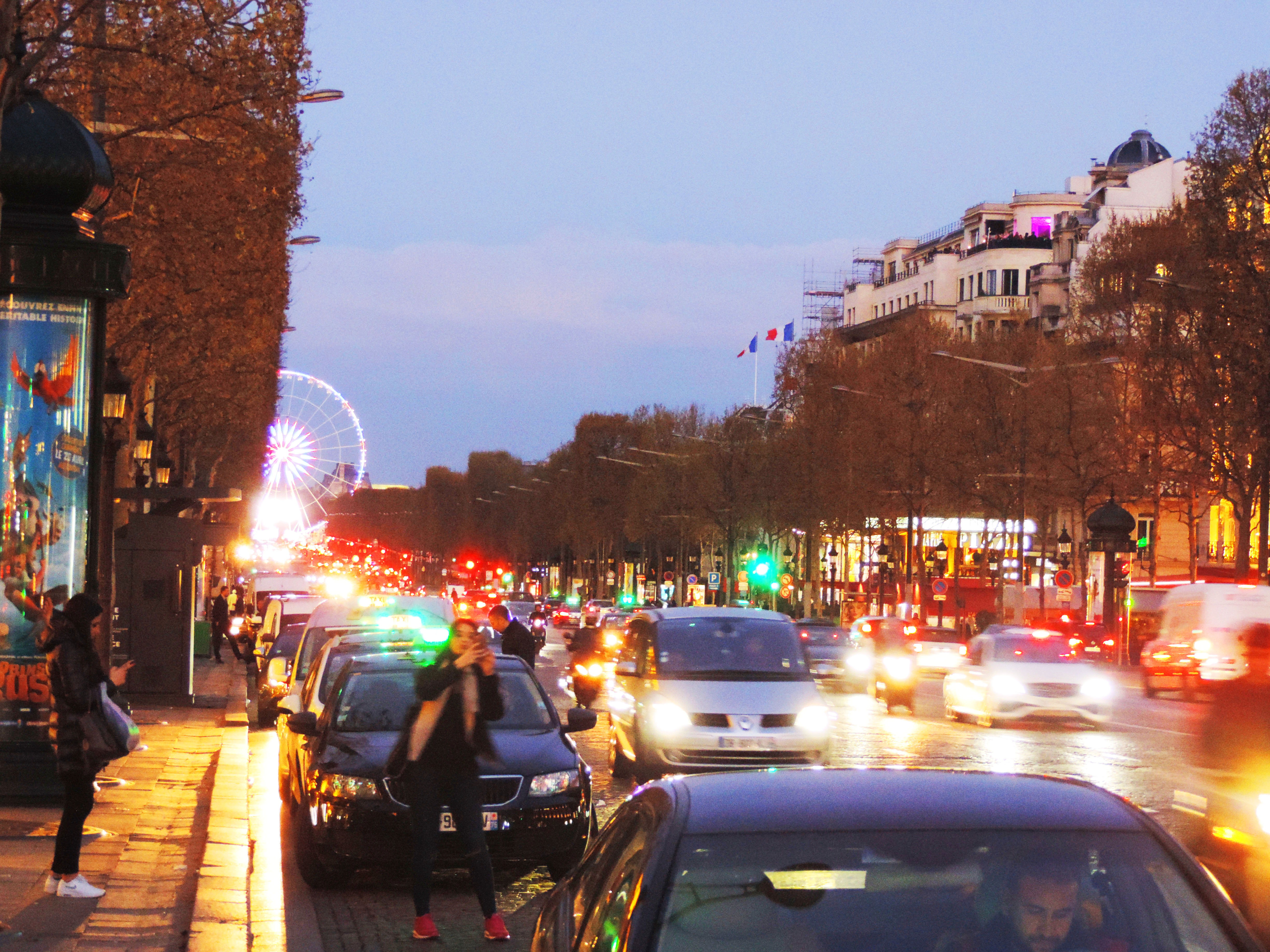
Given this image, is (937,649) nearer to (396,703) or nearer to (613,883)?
(396,703)

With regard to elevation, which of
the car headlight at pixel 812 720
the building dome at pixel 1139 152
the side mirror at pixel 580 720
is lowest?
the car headlight at pixel 812 720

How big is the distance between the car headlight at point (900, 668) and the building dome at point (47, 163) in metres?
21.5

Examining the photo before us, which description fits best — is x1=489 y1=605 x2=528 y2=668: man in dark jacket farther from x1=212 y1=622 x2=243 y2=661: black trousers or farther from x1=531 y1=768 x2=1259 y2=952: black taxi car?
x1=212 y1=622 x2=243 y2=661: black trousers

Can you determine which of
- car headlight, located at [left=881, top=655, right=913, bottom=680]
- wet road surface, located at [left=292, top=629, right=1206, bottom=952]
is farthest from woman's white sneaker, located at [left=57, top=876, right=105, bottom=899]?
car headlight, located at [left=881, top=655, right=913, bottom=680]

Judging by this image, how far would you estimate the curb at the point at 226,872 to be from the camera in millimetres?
9922

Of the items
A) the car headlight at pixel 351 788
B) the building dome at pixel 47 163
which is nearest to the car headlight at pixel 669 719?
the car headlight at pixel 351 788

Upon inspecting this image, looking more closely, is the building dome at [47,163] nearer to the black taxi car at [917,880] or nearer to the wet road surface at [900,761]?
the wet road surface at [900,761]

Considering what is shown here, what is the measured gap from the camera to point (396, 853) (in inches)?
476

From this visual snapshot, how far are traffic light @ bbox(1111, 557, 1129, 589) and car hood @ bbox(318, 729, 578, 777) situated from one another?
5097cm

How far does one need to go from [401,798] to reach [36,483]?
477cm

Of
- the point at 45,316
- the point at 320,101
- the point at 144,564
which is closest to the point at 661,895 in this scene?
the point at 45,316

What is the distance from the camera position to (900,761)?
23062 millimetres

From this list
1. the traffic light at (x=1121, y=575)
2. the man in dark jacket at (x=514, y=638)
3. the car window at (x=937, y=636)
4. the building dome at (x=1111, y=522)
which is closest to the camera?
the man in dark jacket at (x=514, y=638)

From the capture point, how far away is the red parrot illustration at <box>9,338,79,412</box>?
15.3 metres
